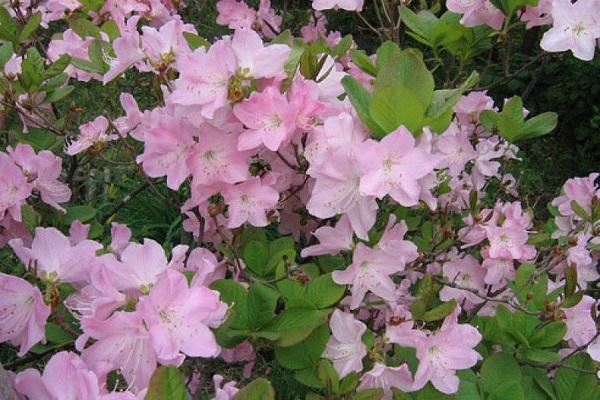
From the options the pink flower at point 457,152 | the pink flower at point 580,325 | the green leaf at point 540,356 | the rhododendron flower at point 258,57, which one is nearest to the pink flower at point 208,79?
the rhododendron flower at point 258,57

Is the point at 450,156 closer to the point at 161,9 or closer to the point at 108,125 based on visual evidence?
the point at 108,125

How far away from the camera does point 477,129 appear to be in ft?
6.45

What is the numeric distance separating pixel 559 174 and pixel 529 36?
0.90m

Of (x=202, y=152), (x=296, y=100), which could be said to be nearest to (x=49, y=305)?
(x=202, y=152)

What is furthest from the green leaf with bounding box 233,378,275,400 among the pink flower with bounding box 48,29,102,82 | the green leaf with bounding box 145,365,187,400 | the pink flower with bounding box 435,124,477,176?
the pink flower with bounding box 48,29,102,82

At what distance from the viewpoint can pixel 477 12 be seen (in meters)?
1.68

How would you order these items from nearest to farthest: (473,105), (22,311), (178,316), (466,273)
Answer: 1. (178,316)
2. (22,311)
3. (466,273)
4. (473,105)

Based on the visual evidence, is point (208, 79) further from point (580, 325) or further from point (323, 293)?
point (580, 325)

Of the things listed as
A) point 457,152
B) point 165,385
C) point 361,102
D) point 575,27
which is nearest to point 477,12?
point 575,27

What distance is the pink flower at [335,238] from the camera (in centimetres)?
123

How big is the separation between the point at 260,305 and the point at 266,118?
286mm

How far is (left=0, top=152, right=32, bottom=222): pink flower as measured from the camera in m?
1.33

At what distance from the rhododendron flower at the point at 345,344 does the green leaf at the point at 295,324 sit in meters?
0.03

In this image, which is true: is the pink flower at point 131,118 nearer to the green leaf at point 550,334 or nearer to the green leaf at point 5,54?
the green leaf at point 5,54
